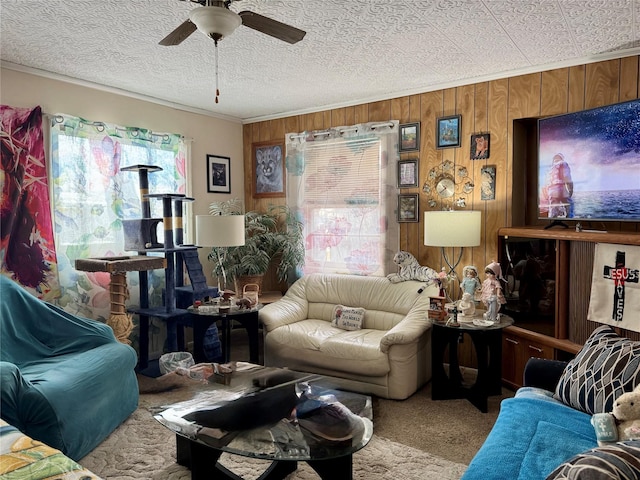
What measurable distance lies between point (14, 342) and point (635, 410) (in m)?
3.27

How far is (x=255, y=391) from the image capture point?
249cm

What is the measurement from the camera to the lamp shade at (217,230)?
3768 mm

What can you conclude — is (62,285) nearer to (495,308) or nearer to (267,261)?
(267,261)

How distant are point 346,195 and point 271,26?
2.61 metres

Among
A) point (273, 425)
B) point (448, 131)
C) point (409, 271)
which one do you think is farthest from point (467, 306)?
point (273, 425)

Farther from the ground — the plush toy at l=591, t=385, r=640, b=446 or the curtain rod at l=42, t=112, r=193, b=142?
the curtain rod at l=42, t=112, r=193, b=142

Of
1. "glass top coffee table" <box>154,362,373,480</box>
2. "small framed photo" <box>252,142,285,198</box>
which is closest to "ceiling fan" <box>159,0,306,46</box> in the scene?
"glass top coffee table" <box>154,362,373,480</box>

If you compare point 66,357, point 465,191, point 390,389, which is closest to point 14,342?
point 66,357

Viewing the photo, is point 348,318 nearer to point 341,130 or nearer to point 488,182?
point 488,182

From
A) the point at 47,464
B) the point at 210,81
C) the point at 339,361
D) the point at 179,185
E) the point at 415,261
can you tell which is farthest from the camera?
the point at 179,185

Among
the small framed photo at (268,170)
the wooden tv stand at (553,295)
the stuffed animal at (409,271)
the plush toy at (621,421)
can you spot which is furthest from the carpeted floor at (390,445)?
the small framed photo at (268,170)

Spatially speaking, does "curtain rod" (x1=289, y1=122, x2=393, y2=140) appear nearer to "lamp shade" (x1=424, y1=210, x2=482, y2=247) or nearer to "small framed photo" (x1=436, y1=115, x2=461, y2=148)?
"small framed photo" (x1=436, y1=115, x2=461, y2=148)

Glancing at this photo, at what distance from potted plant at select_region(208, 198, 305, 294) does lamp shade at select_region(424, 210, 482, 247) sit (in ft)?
5.68

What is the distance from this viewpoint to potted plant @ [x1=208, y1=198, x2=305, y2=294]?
4566mm
